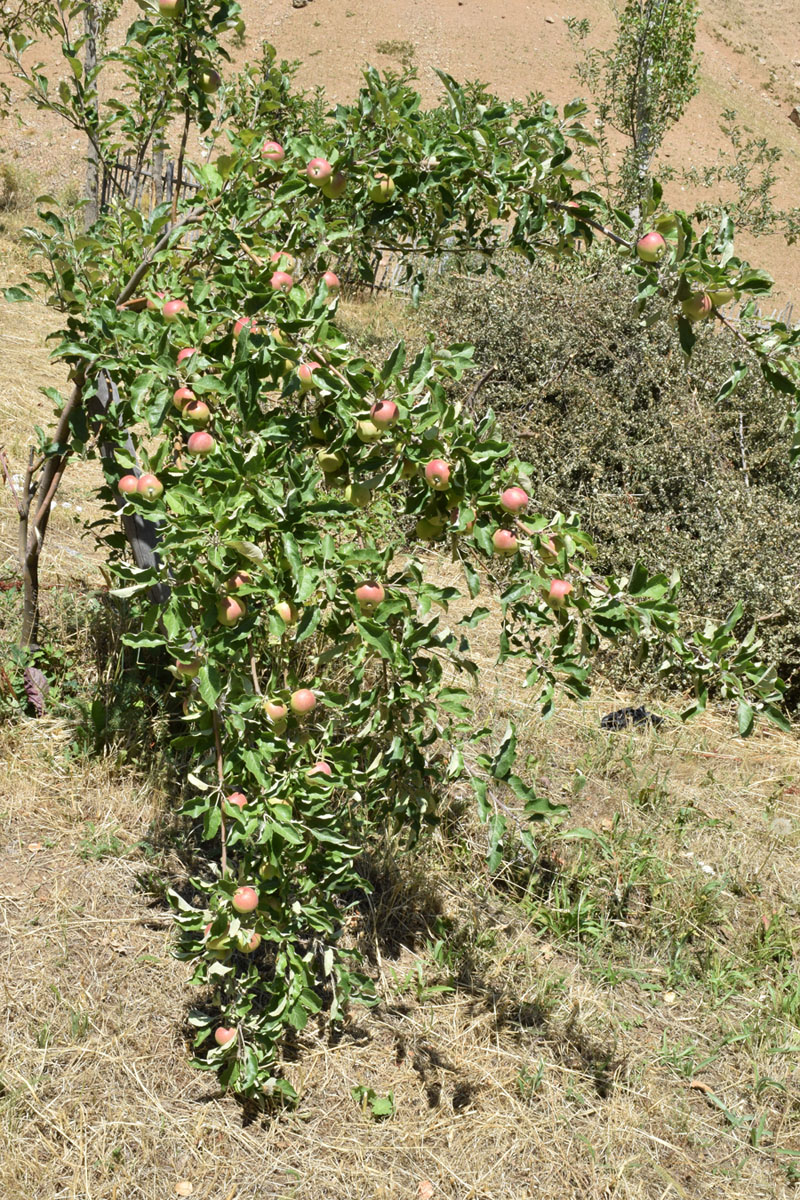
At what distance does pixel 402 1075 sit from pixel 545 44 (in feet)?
147


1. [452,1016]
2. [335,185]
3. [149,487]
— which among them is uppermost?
[335,185]

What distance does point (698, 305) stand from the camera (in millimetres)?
1807

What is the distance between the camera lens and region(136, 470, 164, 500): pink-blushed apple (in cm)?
180

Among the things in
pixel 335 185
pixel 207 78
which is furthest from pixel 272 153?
pixel 207 78

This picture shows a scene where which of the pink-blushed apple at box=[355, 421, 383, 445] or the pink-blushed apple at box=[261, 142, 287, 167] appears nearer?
the pink-blushed apple at box=[355, 421, 383, 445]

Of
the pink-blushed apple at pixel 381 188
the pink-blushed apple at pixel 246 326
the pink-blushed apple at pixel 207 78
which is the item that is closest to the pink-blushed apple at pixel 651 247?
the pink-blushed apple at pixel 381 188

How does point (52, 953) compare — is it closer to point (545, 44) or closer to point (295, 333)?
point (295, 333)

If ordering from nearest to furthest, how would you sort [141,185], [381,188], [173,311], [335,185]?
1. [173,311]
2. [335,185]
3. [381,188]
4. [141,185]

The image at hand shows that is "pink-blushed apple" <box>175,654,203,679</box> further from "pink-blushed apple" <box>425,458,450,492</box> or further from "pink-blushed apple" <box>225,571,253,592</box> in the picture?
"pink-blushed apple" <box>425,458,450,492</box>

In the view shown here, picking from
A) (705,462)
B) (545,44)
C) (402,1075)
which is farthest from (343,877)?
(545,44)

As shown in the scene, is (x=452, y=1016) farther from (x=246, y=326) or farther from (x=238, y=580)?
(x=246, y=326)

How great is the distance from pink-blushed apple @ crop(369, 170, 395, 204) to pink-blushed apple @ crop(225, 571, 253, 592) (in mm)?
1072

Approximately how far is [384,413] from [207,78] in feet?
4.50

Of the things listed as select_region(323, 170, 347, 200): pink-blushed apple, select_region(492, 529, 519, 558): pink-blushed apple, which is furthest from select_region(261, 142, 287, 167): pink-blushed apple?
select_region(492, 529, 519, 558): pink-blushed apple
